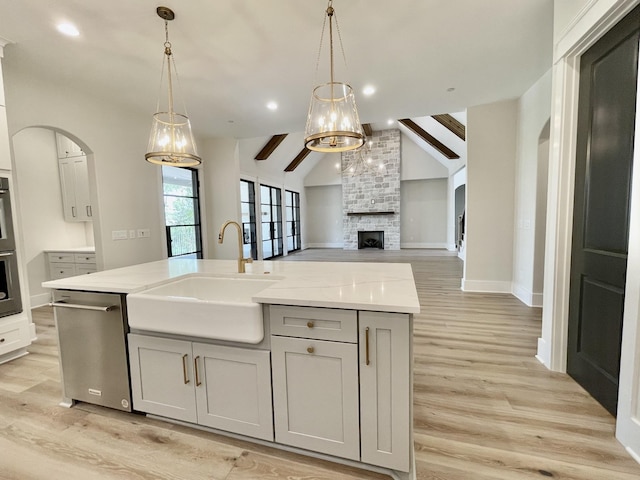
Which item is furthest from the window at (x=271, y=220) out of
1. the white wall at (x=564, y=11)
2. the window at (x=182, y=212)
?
the white wall at (x=564, y=11)

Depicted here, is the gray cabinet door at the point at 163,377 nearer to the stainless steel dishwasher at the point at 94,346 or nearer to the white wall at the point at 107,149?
the stainless steel dishwasher at the point at 94,346

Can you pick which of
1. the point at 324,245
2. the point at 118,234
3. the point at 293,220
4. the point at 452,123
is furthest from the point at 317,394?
the point at 324,245

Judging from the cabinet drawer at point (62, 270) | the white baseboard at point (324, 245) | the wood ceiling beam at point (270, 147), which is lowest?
the white baseboard at point (324, 245)

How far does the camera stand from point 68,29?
7.52 ft

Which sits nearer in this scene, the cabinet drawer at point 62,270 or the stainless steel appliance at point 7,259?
the stainless steel appliance at point 7,259

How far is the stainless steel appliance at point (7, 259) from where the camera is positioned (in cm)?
248

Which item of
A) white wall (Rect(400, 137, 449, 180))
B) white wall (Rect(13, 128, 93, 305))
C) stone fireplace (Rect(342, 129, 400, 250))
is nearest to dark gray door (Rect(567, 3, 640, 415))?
white wall (Rect(13, 128, 93, 305))

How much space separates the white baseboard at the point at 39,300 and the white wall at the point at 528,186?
6.63 m

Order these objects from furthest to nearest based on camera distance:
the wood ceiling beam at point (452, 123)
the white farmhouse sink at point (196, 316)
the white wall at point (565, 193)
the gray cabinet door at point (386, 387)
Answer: the wood ceiling beam at point (452, 123), the white wall at point (565, 193), the white farmhouse sink at point (196, 316), the gray cabinet door at point (386, 387)

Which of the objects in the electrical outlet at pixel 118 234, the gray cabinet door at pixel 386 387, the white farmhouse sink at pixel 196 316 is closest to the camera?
the gray cabinet door at pixel 386 387

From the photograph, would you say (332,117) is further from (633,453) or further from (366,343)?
(633,453)

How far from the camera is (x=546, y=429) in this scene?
1.61m

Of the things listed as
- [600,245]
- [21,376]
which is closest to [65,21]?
[21,376]

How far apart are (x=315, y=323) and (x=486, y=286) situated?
12.9 feet
